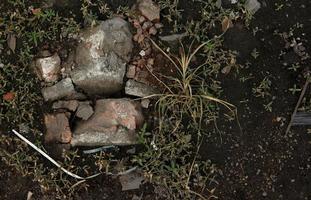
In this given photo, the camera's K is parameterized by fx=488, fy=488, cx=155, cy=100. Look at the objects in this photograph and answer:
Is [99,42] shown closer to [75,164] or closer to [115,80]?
[115,80]

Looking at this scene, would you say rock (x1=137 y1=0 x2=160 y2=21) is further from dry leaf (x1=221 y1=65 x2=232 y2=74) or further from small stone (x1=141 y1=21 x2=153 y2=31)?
dry leaf (x1=221 y1=65 x2=232 y2=74)

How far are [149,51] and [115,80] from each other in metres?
0.35

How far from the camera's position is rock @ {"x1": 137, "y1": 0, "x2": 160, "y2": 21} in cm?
373

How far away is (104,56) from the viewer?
3.67 meters

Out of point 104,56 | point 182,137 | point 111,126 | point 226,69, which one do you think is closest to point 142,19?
point 104,56

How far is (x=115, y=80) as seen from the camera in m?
3.67

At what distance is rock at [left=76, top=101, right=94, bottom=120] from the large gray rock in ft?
0.56

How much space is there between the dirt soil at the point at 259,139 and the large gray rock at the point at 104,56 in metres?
0.74

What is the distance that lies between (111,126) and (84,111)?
0.75ft

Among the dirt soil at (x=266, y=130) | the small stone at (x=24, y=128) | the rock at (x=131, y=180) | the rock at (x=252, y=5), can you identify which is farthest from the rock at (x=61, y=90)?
the rock at (x=252, y=5)

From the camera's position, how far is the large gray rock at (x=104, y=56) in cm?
367

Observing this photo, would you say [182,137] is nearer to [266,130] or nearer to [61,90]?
[266,130]

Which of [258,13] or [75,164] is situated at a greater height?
[258,13]

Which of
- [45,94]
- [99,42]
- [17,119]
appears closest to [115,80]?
[99,42]
